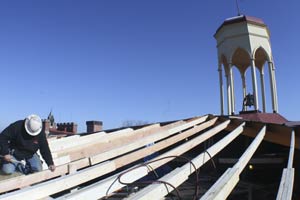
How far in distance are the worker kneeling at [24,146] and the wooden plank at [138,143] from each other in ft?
2.71

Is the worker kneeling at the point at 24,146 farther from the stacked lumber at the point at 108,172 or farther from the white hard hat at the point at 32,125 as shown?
the stacked lumber at the point at 108,172

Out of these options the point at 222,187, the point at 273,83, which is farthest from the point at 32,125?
the point at 273,83

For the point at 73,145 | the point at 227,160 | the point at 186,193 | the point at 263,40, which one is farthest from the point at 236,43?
the point at 73,145

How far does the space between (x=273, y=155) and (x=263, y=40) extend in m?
6.16

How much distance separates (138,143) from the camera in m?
6.18

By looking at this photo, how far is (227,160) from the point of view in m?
9.20

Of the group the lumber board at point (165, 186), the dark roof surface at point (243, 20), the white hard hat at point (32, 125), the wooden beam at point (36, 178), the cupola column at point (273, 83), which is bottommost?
the lumber board at point (165, 186)

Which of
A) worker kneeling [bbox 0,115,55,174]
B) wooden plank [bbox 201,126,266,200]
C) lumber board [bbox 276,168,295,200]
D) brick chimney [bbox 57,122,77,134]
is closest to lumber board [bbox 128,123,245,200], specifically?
wooden plank [bbox 201,126,266,200]

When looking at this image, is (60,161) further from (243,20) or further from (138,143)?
(243,20)

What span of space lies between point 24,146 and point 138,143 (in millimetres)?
2134

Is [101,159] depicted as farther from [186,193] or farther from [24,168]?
[186,193]

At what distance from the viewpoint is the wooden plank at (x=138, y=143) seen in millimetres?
5324

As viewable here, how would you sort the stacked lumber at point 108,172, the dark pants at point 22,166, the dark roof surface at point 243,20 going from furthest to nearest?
the dark roof surface at point 243,20, the dark pants at point 22,166, the stacked lumber at point 108,172

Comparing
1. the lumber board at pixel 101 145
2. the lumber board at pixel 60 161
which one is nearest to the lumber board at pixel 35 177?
the lumber board at pixel 60 161
